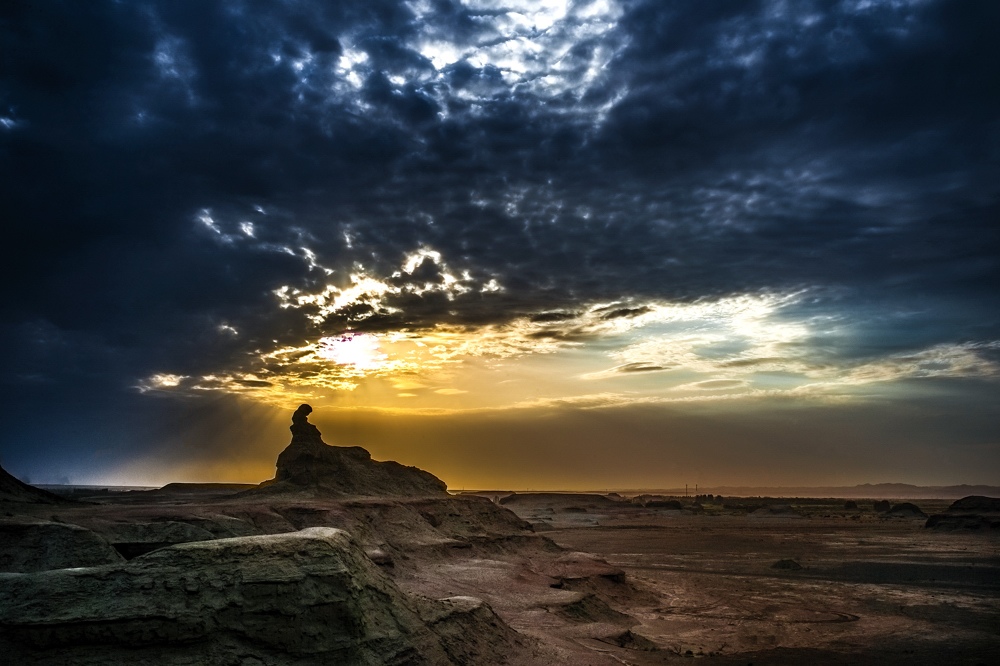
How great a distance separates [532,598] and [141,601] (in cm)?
1762

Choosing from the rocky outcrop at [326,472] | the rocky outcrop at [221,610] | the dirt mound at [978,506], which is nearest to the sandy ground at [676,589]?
the rocky outcrop at [221,610]

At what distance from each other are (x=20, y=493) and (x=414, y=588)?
21765 millimetres

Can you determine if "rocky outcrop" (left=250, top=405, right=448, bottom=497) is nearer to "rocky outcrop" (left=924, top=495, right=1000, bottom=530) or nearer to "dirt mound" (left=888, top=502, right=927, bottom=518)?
"rocky outcrop" (left=924, top=495, right=1000, bottom=530)

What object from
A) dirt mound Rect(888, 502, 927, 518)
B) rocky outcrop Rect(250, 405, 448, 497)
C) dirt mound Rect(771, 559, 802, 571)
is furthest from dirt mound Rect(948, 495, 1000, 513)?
rocky outcrop Rect(250, 405, 448, 497)

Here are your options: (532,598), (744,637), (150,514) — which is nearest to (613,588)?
(532,598)

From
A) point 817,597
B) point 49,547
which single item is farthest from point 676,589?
point 49,547

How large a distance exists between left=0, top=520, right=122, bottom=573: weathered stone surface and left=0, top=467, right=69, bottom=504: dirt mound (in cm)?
1192

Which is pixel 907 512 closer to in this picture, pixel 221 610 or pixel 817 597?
pixel 817 597

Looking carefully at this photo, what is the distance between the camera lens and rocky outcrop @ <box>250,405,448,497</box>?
143 ft

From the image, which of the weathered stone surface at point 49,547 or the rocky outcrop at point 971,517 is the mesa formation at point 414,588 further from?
the rocky outcrop at point 971,517

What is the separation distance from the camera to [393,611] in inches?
567

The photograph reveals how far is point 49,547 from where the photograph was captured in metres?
19.1

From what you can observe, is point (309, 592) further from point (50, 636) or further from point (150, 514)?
point (150, 514)

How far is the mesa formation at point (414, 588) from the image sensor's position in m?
11.0
